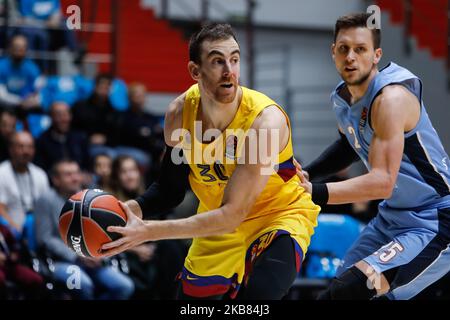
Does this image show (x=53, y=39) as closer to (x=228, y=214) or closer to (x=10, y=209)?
(x=10, y=209)

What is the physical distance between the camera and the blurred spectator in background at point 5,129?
25.3ft

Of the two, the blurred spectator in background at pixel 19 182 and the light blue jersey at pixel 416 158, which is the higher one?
the light blue jersey at pixel 416 158

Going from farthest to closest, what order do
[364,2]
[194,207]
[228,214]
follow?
[364,2]
[194,207]
[228,214]

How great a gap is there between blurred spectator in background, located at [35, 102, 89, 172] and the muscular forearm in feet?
14.2

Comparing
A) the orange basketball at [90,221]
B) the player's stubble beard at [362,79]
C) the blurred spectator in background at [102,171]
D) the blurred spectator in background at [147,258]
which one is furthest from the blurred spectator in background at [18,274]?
the player's stubble beard at [362,79]

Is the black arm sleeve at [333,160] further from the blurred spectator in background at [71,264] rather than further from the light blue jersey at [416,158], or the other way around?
the blurred spectator in background at [71,264]

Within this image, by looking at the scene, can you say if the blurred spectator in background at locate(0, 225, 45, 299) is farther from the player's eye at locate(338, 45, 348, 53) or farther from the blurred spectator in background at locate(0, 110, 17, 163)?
the player's eye at locate(338, 45, 348, 53)

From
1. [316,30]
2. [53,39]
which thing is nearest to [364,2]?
[316,30]

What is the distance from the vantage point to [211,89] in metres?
3.99

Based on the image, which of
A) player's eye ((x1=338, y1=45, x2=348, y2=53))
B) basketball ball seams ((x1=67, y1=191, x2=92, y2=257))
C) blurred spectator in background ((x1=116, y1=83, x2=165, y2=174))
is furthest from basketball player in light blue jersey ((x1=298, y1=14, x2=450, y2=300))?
blurred spectator in background ((x1=116, y1=83, x2=165, y2=174))

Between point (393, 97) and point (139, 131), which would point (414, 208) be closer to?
point (393, 97)

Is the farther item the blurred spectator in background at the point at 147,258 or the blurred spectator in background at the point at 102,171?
the blurred spectator in background at the point at 102,171

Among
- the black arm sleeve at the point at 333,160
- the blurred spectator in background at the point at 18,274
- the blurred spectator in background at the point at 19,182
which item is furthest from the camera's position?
the blurred spectator in background at the point at 19,182
